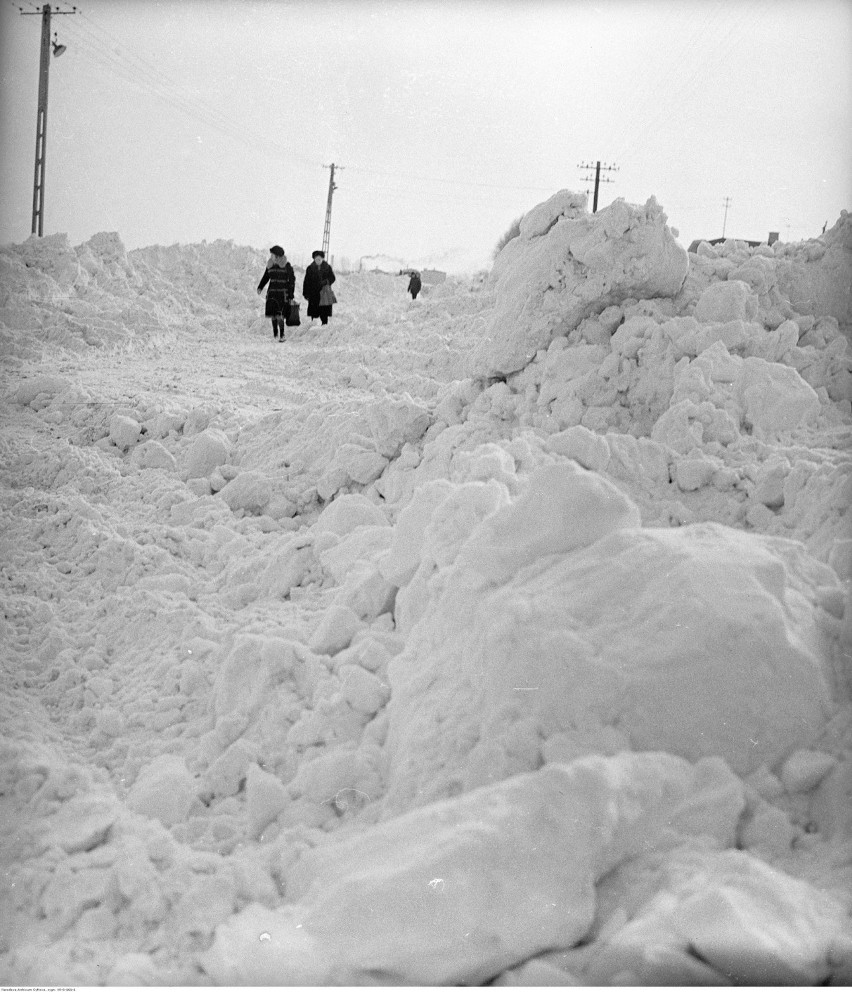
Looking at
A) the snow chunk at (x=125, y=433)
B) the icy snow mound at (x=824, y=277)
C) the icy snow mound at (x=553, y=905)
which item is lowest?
the icy snow mound at (x=553, y=905)

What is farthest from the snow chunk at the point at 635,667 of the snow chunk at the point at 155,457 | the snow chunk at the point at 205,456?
the snow chunk at the point at 155,457

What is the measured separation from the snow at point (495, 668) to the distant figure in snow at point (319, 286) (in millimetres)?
6727

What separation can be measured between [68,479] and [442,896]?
383 cm

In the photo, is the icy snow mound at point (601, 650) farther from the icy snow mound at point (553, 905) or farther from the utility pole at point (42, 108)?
the utility pole at point (42, 108)

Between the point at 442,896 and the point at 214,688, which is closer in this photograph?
the point at 442,896

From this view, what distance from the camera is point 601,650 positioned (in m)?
1.72

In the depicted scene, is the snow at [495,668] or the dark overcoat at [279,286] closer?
the snow at [495,668]

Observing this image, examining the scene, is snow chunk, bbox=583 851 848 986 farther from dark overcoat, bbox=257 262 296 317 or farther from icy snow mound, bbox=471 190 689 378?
dark overcoat, bbox=257 262 296 317

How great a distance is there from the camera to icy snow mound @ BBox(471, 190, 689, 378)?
373cm

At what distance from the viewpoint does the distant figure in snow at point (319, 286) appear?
10.8 metres

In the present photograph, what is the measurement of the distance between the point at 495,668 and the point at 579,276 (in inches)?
99.6

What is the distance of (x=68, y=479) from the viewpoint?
179 inches

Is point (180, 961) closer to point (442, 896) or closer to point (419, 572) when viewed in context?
point (442, 896)

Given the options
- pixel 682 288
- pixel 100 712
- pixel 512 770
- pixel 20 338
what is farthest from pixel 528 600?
pixel 20 338
